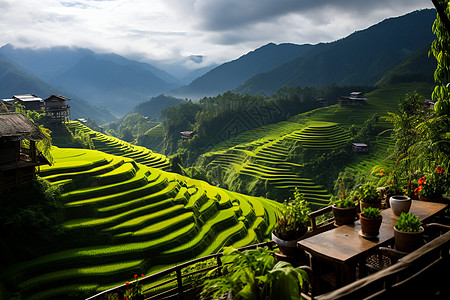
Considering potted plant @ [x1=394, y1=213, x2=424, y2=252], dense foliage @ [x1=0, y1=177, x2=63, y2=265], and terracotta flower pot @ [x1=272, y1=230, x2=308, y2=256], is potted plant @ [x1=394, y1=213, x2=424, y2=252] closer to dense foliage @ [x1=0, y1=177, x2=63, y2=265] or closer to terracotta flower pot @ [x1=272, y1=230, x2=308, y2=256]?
terracotta flower pot @ [x1=272, y1=230, x2=308, y2=256]

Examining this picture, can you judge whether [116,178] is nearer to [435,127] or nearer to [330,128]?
[435,127]

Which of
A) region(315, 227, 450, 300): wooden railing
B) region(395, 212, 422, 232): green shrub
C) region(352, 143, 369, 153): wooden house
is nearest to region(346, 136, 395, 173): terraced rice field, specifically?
region(352, 143, 369, 153): wooden house

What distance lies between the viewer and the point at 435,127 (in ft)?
19.9

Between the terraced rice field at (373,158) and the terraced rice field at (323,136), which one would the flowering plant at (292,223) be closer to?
the terraced rice field at (373,158)

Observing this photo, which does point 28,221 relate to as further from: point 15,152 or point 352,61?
point 352,61

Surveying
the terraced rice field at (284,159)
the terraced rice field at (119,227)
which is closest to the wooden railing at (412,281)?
the terraced rice field at (119,227)

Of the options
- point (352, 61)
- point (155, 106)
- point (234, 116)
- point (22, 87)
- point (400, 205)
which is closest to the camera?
point (400, 205)

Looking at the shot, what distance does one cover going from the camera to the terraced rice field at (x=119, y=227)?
11.2 meters

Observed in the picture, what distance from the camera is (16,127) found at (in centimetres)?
1271

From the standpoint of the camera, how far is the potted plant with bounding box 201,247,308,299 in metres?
2.42

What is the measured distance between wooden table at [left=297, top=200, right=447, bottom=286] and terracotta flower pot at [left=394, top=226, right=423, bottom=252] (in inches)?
6.6

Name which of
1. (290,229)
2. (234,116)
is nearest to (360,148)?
(234,116)

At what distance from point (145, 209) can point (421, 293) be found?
605 inches

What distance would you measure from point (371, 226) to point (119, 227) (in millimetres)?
13184
